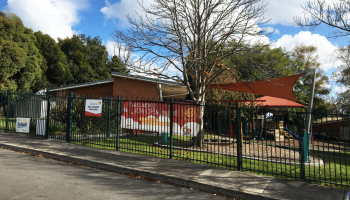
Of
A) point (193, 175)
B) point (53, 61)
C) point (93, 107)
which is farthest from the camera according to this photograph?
point (53, 61)

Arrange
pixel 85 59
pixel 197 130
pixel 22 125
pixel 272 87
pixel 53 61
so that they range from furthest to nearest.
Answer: pixel 85 59 → pixel 53 61 → pixel 22 125 → pixel 272 87 → pixel 197 130

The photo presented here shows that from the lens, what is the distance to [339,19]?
7.52 m

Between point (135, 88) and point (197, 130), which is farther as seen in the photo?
point (135, 88)

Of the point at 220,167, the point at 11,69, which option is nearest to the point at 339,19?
the point at 220,167

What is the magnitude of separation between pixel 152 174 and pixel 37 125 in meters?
8.18

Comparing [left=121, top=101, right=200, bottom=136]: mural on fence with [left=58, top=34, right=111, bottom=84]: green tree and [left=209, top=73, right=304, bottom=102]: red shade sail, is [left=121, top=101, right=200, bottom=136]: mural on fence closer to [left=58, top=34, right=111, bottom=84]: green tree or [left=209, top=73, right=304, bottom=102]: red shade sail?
[left=209, top=73, right=304, bottom=102]: red shade sail

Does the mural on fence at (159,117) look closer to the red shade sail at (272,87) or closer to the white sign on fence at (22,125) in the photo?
the red shade sail at (272,87)

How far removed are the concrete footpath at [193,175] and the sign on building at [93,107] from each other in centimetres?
142

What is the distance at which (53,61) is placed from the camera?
36188mm

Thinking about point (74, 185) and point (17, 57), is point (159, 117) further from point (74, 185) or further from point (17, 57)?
point (17, 57)

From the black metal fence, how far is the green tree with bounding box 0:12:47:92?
47.8ft

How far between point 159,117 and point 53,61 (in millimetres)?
33422

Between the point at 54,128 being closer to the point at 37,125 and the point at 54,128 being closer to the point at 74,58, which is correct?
the point at 37,125

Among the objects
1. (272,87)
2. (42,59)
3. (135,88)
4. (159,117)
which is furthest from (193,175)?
(42,59)
